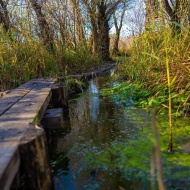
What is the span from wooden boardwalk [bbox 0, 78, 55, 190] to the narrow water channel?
1.09ft

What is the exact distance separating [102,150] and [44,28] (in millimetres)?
4393

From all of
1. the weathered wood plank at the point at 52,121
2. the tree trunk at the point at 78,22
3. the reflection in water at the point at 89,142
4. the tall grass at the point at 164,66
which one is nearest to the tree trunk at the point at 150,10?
the tall grass at the point at 164,66

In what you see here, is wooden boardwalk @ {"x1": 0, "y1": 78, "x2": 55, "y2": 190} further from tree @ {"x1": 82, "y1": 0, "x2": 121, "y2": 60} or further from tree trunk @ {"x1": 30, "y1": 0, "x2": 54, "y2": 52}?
tree @ {"x1": 82, "y1": 0, "x2": 121, "y2": 60}

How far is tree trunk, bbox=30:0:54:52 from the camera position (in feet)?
18.2

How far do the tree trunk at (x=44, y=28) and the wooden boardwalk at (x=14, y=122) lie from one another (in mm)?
2774

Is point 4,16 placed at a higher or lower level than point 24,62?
higher

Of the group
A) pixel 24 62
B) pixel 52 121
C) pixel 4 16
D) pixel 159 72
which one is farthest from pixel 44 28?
pixel 52 121

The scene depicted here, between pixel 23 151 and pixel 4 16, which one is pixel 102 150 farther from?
pixel 4 16

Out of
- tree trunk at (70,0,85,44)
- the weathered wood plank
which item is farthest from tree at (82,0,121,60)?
the weathered wood plank

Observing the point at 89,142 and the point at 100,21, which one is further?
the point at 100,21

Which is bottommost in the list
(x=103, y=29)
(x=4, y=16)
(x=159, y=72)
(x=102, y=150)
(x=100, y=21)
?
(x=102, y=150)

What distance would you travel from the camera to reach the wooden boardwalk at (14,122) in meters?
0.96

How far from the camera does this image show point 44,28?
573 centimetres

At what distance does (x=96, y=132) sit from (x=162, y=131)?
53 cm
